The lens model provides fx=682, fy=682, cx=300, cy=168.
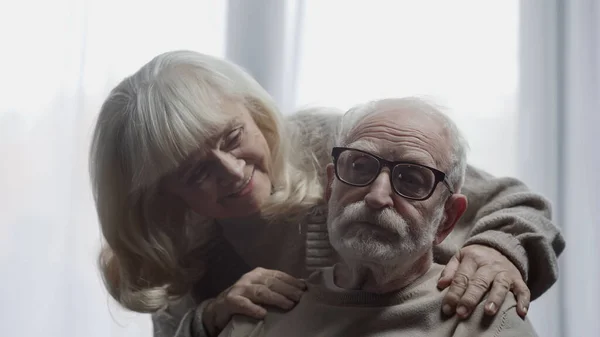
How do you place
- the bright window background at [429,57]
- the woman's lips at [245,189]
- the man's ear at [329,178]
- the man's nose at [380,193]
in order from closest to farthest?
the man's nose at [380,193] → the man's ear at [329,178] → the woman's lips at [245,189] → the bright window background at [429,57]

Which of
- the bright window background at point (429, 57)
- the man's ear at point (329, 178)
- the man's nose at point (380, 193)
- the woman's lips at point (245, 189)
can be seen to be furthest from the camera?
the bright window background at point (429, 57)

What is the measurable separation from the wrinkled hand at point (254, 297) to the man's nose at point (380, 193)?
232 millimetres

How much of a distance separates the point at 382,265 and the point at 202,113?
14.4 inches

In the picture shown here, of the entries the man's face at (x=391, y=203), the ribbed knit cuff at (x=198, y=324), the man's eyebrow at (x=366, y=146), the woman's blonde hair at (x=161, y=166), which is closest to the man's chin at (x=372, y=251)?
the man's face at (x=391, y=203)

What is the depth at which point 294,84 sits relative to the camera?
4.76 ft

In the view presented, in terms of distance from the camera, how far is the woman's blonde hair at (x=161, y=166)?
3.45 feet

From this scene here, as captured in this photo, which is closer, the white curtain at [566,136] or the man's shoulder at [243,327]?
the man's shoulder at [243,327]

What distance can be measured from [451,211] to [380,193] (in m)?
0.13

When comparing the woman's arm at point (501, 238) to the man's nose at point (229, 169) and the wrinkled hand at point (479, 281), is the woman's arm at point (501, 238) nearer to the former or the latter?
the wrinkled hand at point (479, 281)

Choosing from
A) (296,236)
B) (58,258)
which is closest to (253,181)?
(296,236)

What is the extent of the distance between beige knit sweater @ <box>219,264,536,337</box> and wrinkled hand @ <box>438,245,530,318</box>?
1 centimetres

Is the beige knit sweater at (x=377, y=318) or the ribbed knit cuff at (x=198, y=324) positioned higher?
the beige knit sweater at (x=377, y=318)

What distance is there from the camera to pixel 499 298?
891 millimetres

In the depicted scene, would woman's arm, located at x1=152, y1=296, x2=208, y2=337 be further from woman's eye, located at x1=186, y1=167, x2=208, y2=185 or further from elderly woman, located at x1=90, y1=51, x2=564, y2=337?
woman's eye, located at x1=186, y1=167, x2=208, y2=185
